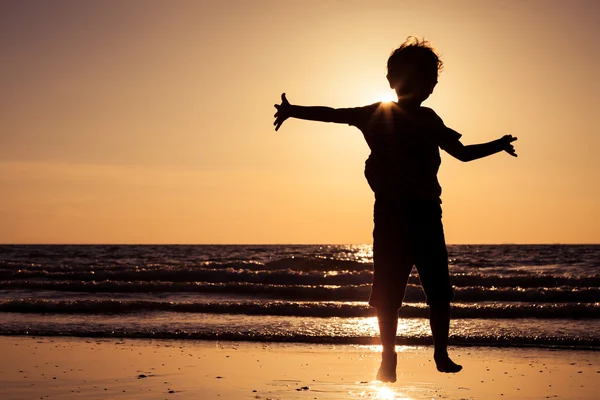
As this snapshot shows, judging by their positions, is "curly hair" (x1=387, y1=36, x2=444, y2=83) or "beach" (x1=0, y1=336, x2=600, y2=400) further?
"beach" (x1=0, y1=336, x2=600, y2=400)

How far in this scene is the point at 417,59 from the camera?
407cm

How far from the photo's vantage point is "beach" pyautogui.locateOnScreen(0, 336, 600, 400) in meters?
7.93

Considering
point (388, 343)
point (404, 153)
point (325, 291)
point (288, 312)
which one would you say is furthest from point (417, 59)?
point (325, 291)

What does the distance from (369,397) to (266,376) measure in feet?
5.40

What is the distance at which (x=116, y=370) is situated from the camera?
30.2 feet

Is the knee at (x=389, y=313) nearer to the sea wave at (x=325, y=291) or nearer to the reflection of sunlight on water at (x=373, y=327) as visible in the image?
the reflection of sunlight on water at (x=373, y=327)

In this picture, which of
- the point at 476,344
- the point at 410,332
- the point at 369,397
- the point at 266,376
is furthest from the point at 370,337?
the point at 369,397

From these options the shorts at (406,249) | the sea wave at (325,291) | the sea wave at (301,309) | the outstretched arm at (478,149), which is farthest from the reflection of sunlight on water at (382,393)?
the sea wave at (325,291)

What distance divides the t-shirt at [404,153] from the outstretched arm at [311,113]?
0.17 metres

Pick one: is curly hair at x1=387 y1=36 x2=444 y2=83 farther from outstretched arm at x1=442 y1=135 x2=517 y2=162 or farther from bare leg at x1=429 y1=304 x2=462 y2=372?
bare leg at x1=429 y1=304 x2=462 y2=372

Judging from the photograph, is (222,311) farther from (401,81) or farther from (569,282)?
(569,282)

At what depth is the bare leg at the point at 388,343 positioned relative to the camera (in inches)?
163

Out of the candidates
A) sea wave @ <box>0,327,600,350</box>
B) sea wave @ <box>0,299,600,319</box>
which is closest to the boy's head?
sea wave @ <box>0,327,600,350</box>

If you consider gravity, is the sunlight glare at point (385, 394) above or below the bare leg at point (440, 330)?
below
